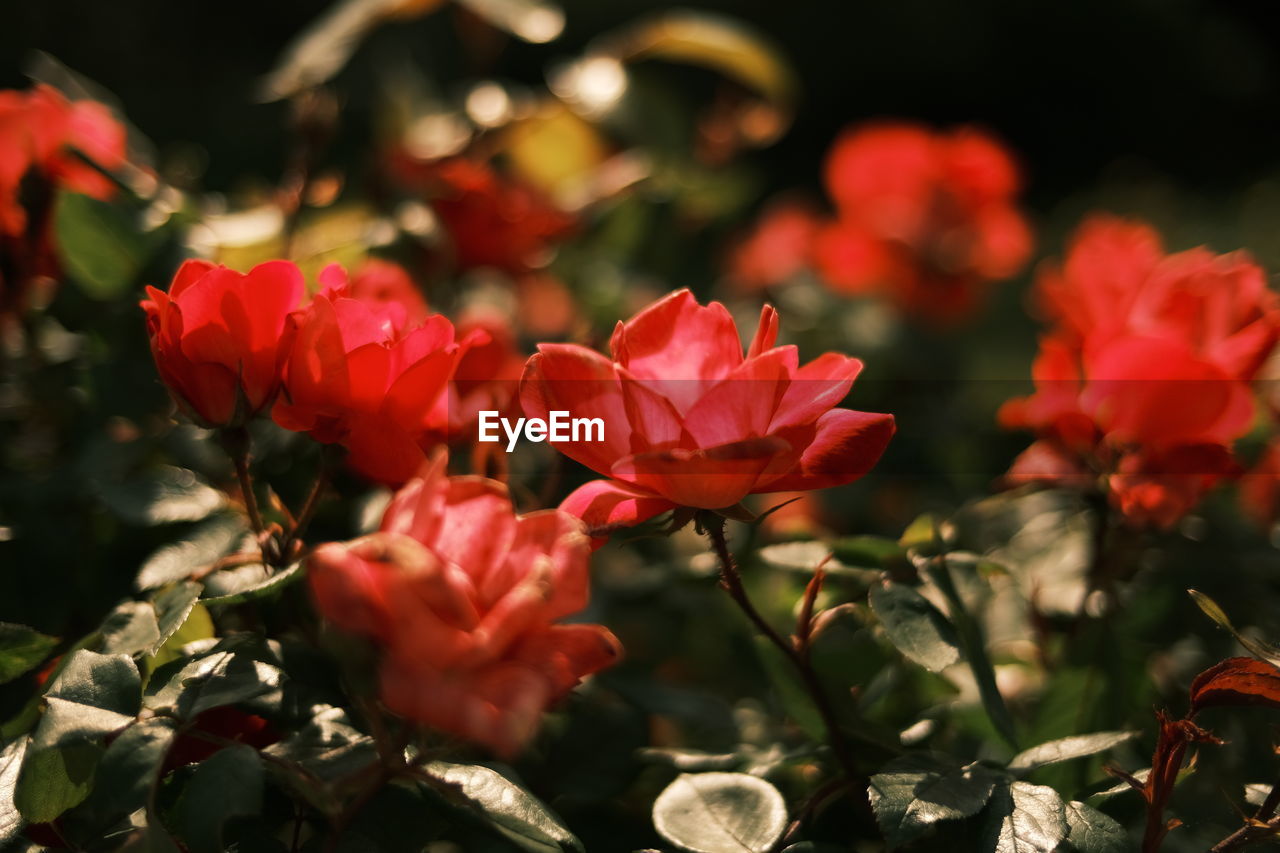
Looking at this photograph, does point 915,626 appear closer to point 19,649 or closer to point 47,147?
point 19,649

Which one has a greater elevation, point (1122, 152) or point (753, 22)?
point (753, 22)

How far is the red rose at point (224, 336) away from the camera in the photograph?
1.15ft

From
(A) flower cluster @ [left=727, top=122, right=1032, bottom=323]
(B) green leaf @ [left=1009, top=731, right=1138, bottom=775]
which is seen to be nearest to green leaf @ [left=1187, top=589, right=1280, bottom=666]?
(B) green leaf @ [left=1009, top=731, right=1138, bottom=775]

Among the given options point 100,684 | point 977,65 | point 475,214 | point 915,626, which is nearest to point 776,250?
point 475,214

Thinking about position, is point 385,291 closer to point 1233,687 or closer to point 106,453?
point 106,453

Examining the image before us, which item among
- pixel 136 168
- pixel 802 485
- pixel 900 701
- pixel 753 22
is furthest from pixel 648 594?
pixel 753 22

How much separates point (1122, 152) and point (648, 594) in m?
4.13

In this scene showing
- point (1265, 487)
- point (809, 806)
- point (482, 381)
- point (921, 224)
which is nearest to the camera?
point (809, 806)

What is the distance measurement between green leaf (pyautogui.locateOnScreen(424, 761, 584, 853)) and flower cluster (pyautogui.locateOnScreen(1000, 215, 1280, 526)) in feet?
0.95

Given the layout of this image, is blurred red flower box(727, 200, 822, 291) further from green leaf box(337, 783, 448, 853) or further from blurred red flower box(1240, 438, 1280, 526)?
green leaf box(337, 783, 448, 853)

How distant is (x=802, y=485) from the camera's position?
348 mm

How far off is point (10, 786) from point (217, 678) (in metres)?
0.08

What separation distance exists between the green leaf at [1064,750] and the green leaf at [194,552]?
312 mm

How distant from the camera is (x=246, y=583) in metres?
0.38
